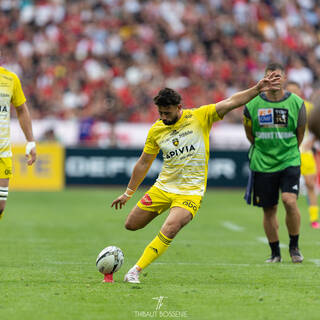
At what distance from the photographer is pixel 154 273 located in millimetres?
8594

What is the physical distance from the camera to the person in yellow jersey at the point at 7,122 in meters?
8.62

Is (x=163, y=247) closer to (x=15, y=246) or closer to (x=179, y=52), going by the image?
(x=15, y=246)

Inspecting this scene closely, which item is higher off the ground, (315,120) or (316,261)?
(315,120)

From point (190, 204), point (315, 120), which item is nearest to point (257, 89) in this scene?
point (190, 204)

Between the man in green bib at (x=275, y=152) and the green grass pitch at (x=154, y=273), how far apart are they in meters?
0.50

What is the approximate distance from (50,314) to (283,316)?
5.45ft

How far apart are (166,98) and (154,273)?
1.88 meters

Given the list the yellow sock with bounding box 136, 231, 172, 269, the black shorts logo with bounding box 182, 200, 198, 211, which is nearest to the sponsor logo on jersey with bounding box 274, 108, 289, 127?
the black shorts logo with bounding box 182, 200, 198, 211

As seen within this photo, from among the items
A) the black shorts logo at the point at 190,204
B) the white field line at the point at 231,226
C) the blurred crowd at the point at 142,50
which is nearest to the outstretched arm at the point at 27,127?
the black shorts logo at the point at 190,204

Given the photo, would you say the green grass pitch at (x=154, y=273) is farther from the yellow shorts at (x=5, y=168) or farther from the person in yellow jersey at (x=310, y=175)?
the yellow shorts at (x=5, y=168)

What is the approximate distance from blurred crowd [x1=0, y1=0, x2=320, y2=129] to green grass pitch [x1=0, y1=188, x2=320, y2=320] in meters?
10.8

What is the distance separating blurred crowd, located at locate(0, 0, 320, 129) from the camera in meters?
27.1

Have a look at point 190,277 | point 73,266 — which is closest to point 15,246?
point 73,266

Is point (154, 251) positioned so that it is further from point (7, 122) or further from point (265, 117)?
point (265, 117)
